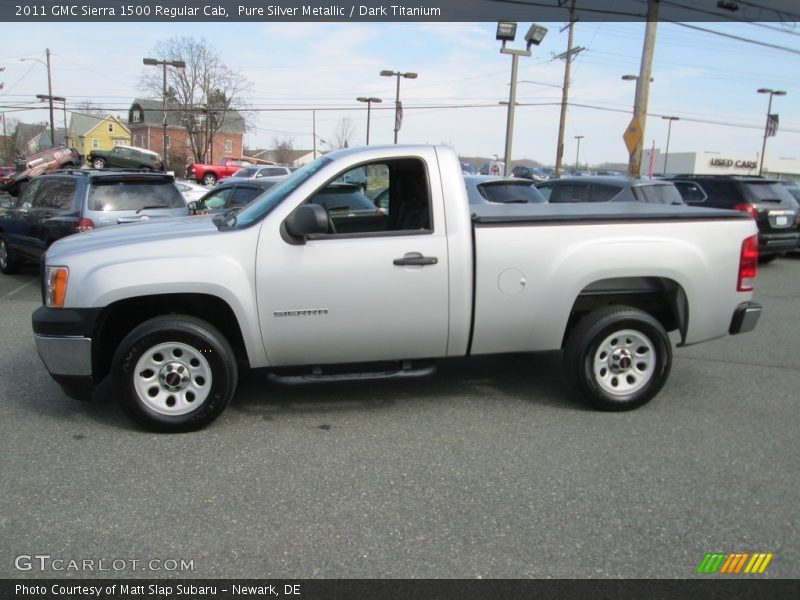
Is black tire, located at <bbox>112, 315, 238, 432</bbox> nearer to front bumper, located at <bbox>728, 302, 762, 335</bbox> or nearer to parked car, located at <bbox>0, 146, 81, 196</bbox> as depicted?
front bumper, located at <bbox>728, 302, 762, 335</bbox>

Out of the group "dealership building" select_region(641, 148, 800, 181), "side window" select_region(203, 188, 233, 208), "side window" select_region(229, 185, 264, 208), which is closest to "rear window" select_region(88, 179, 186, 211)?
"side window" select_region(229, 185, 264, 208)

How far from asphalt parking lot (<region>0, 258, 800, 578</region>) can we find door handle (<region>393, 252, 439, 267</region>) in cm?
113

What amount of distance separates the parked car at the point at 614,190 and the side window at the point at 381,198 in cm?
610

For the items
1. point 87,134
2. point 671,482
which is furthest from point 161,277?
point 87,134

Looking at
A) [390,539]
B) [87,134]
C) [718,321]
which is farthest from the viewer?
[87,134]

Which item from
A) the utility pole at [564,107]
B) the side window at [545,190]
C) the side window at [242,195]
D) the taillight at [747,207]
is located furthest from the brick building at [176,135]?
the taillight at [747,207]

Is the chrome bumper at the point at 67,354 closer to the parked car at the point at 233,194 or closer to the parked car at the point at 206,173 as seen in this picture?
the parked car at the point at 233,194

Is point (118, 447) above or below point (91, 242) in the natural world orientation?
below

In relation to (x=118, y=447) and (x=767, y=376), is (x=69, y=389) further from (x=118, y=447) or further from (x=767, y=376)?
(x=767, y=376)

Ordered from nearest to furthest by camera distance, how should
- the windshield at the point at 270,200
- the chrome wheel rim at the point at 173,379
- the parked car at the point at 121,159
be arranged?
the chrome wheel rim at the point at 173,379 < the windshield at the point at 270,200 < the parked car at the point at 121,159

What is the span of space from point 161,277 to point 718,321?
4011 millimetres

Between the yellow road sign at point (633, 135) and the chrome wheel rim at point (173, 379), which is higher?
the yellow road sign at point (633, 135)

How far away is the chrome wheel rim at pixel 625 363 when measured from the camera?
468 centimetres

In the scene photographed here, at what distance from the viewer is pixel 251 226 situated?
4.24 metres
